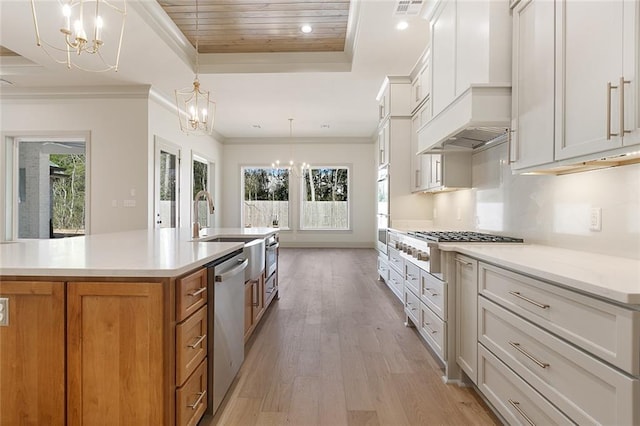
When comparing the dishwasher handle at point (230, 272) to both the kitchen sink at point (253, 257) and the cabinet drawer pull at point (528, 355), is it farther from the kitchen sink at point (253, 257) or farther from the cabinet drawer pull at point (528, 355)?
the cabinet drawer pull at point (528, 355)

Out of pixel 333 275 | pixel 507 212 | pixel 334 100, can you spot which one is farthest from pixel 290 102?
pixel 507 212

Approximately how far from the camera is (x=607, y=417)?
1.02 m

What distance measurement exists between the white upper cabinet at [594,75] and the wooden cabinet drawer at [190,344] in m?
1.90

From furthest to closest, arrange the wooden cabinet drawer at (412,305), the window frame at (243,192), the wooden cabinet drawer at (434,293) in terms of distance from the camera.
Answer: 1. the window frame at (243,192)
2. the wooden cabinet drawer at (412,305)
3. the wooden cabinet drawer at (434,293)

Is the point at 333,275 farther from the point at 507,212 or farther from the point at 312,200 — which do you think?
the point at 312,200

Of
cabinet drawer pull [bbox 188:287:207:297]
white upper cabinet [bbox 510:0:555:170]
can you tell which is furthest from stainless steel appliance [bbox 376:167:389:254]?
cabinet drawer pull [bbox 188:287:207:297]

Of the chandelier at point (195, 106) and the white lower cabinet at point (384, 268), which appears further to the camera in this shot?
the white lower cabinet at point (384, 268)

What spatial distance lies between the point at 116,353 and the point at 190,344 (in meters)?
0.29

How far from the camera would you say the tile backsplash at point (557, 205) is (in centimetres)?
157

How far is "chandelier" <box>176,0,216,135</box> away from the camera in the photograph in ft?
11.5

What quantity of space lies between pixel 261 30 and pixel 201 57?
1067mm

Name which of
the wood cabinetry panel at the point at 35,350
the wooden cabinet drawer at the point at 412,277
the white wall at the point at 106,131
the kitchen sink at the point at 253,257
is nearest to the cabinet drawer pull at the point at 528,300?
the wooden cabinet drawer at the point at 412,277

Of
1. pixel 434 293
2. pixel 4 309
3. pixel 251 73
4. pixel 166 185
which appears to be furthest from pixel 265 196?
pixel 4 309

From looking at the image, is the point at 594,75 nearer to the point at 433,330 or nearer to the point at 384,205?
the point at 433,330
